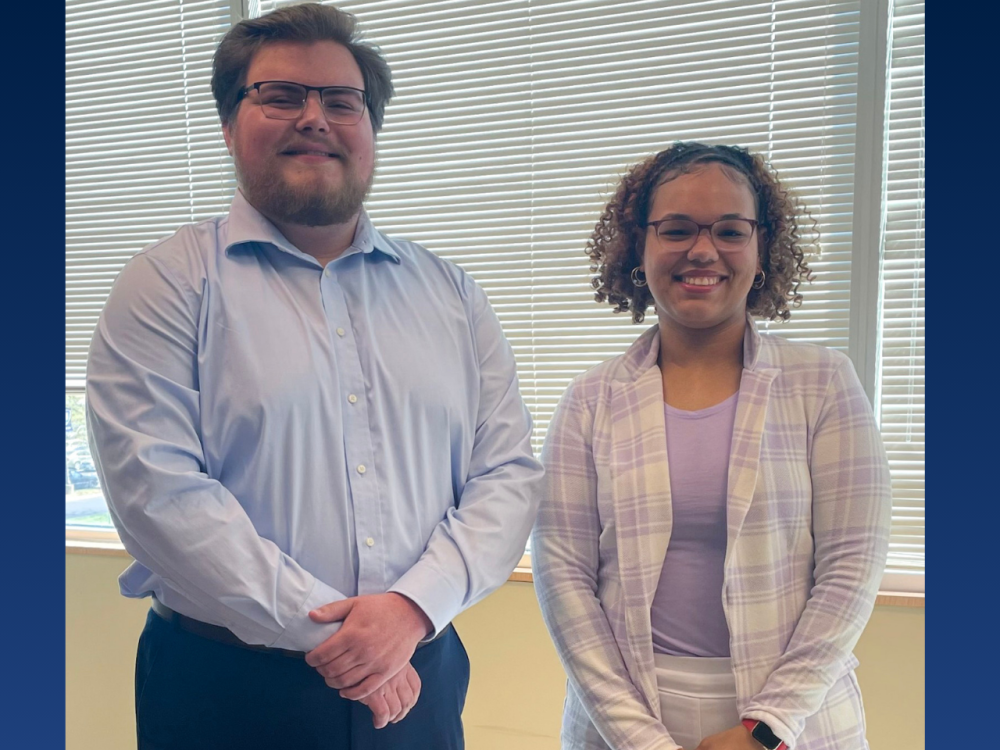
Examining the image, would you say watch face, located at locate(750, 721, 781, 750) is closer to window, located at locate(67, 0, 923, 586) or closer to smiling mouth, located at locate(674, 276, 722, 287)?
smiling mouth, located at locate(674, 276, 722, 287)

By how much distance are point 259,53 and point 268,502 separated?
806 mm

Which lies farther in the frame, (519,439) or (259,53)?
(519,439)

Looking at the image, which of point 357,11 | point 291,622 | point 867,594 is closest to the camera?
point 291,622

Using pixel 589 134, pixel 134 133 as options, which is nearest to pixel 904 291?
pixel 589 134

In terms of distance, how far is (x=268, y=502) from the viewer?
141 cm

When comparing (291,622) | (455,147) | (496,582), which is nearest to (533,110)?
(455,147)

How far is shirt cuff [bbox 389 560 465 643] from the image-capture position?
1396mm

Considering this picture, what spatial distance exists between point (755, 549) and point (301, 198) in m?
1.00

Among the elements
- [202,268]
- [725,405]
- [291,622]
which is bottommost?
[291,622]

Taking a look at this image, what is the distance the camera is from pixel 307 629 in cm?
133

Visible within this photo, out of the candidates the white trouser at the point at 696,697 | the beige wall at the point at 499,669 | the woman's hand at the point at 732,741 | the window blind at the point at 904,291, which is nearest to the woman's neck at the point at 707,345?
the white trouser at the point at 696,697

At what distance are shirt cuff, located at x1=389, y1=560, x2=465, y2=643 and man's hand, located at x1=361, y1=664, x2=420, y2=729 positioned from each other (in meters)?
0.09

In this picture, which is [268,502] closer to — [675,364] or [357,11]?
[675,364]

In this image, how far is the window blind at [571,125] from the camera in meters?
2.48
